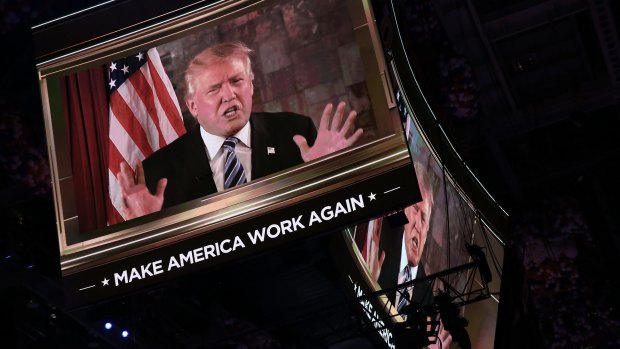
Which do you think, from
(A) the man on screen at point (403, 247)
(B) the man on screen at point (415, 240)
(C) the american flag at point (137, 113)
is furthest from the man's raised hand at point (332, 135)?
(B) the man on screen at point (415, 240)

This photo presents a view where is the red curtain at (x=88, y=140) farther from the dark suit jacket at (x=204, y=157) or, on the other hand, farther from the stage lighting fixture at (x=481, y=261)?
the stage lighting fixture at (x=481, y=261)

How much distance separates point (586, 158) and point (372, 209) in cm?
1103

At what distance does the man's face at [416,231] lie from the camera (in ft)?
30.1

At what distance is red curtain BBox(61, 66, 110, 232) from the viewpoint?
6.88 meters

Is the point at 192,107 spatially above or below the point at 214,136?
above

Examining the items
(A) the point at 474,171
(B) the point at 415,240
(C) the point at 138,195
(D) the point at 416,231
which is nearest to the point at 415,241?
(B) the point at 415,240

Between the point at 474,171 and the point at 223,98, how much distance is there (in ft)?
18.9

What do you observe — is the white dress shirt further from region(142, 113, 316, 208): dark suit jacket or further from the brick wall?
the brick wall

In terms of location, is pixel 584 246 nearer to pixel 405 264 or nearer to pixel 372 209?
pixel 405 264

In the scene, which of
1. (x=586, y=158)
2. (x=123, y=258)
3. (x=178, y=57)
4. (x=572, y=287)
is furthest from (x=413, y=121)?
(x=572, y=287)

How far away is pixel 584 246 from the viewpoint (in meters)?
17.3

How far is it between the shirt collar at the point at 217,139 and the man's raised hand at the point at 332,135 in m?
0.57

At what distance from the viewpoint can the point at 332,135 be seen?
6352 millimetres

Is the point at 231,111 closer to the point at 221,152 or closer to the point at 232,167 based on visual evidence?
the point at 221,152
